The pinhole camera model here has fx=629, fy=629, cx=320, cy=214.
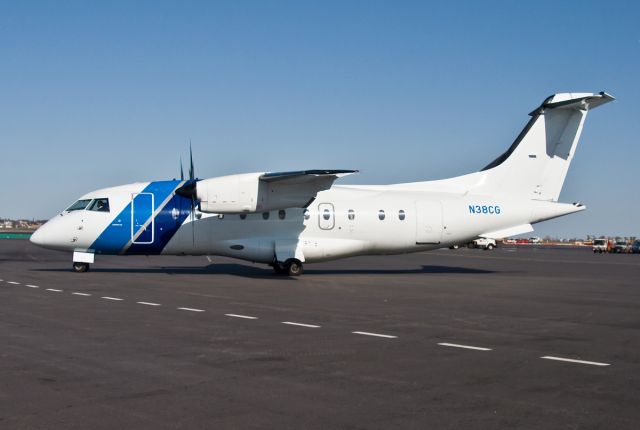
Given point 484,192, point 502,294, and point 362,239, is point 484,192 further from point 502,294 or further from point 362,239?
point 502,294

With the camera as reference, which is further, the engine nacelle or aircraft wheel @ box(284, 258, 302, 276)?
aircraft wheel @ box(284, 258, 302, 276)

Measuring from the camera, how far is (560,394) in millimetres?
6859

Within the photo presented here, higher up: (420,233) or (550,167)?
(550,167)

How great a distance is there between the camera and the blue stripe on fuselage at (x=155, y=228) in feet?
81.2

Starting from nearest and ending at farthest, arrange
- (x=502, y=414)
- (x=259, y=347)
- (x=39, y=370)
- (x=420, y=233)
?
(x=502, y=414), (x=39, y=370), (x=259, y=347), (x=420, y=233)

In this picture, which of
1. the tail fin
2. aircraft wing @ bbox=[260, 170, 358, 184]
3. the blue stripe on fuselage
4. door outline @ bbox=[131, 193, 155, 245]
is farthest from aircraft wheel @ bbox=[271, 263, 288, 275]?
the tail fin

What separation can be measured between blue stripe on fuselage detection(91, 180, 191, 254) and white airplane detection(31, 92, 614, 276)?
4 centimetres

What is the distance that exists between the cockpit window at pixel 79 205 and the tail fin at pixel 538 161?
16681mm

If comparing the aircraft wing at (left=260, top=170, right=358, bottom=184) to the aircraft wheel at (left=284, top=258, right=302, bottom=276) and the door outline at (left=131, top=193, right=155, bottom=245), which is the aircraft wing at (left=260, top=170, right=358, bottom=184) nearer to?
the aircraft wheel at (left=284, top=258, right=302, bottom=276)

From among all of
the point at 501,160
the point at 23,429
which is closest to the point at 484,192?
the point at 501,160

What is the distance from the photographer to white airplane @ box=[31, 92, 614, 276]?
2455 centimetres

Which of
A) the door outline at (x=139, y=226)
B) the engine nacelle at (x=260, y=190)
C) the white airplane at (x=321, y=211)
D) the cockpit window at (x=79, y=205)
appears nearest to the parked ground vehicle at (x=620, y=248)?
the white airplane at (x=321, y=211)

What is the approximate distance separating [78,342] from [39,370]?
2031 mm

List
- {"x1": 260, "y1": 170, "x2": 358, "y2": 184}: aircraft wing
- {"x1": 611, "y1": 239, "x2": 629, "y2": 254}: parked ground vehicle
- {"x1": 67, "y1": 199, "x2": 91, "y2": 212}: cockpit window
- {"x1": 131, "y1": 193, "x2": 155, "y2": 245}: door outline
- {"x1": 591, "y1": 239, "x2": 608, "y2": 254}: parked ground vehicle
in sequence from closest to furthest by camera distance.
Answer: {"x1": 260, "y1": 170, "x2": 358, "y2": 184}: aircraft wing → {"x1": 131, "y1": 193, "x2": 155, "y2": 245}: door outline → {"x1": 67, "y1": 199, "x2": 91, "y2": 212}: cockpit window → {"x1": 611, "y1": 239, "x2": 629, "y2": 254}: parked ground vehicle → {"x1": 591, "y1": 239, "x2": 608, "y2": 254}: parked ground vehicle
